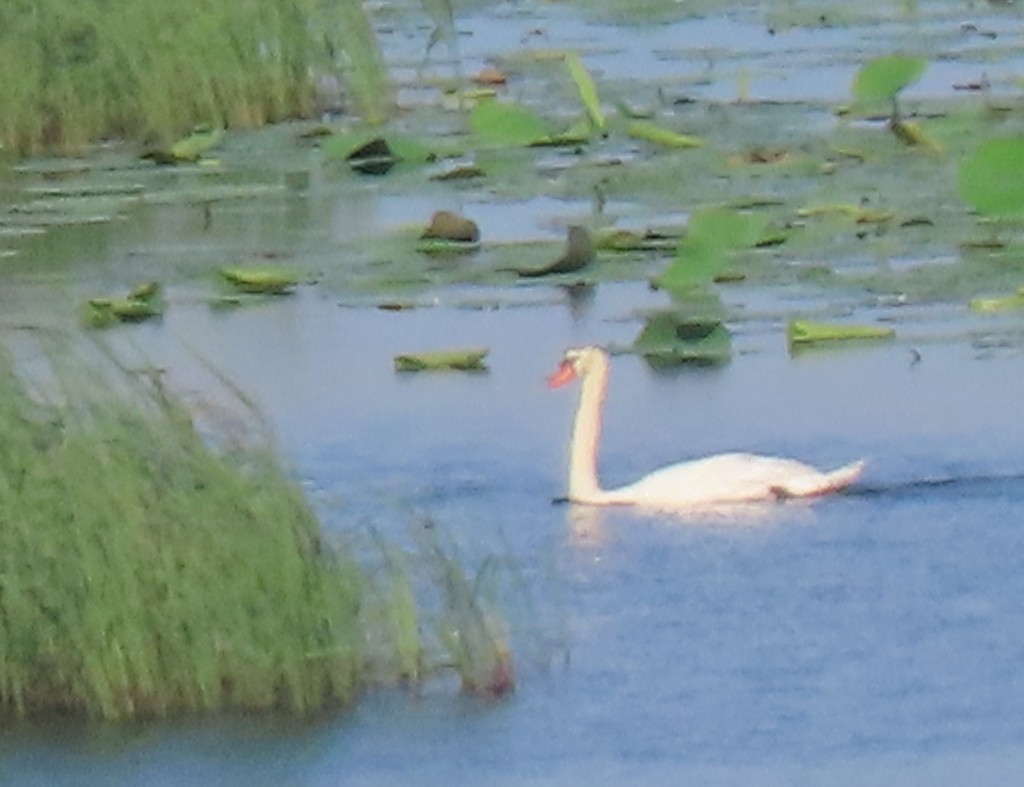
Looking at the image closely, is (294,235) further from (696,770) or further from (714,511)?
(696,770)

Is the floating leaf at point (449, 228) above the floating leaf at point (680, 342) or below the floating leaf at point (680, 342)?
below

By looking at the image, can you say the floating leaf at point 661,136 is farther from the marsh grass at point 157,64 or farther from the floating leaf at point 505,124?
the marsh grass at point 157,64

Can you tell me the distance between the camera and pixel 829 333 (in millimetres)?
10039

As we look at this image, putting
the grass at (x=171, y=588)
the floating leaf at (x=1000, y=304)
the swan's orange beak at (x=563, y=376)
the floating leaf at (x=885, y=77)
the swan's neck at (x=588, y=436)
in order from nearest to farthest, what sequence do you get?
the grass at (x=171, y=588) < the swan's neck at (x=588, y=436) < the swan's orange beak at (x=563, y=376) < the floating leaf at (x=1000, y=304) < the floating leaf at (x=885, y=77)

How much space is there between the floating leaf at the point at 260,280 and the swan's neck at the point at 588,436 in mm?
2309

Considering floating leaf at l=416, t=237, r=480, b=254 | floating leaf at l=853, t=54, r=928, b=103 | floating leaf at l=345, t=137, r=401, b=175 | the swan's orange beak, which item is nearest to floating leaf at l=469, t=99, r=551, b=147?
floating leaf at l=345, t=137, r=401, b=175

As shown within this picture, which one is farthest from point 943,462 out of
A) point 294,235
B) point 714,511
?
point 294,235

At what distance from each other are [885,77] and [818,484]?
15.1ft

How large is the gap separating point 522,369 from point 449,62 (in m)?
6.47

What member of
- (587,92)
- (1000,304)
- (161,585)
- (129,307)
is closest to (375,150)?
(587,92)

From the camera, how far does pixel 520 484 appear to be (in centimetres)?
883

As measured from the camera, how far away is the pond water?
689cm

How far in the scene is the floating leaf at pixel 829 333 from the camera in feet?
32.8

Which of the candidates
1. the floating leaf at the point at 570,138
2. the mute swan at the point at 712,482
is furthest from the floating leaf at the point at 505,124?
the mute swan at the point at 712,482
